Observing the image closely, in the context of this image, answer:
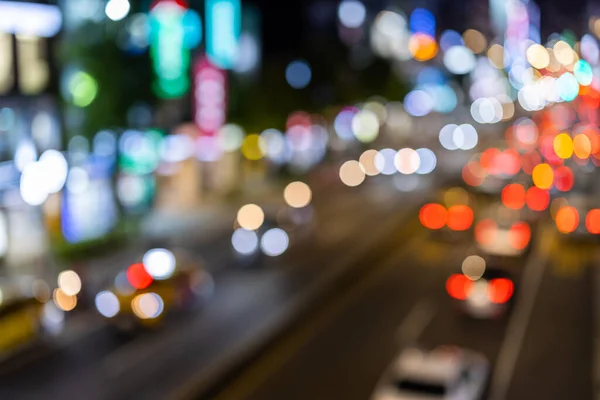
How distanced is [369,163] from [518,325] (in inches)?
1424

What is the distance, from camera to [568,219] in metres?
24.9

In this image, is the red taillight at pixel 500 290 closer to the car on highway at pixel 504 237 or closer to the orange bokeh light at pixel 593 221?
the orange bokeh light at pixel 593 221

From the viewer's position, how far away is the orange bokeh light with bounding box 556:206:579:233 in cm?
2423

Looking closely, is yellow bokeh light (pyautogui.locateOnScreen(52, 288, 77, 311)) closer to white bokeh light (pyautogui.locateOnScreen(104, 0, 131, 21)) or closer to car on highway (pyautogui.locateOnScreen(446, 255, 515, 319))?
car on highway (pyautogui.locateOnScreen(446, 255, 515, 319))

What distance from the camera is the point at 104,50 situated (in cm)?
2655

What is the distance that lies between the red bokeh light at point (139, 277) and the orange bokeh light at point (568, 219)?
11690 millimetres

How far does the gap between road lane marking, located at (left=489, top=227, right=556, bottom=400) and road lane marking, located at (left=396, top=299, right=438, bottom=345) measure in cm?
181

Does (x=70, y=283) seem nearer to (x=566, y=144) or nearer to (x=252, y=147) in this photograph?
(x=566, y=144)

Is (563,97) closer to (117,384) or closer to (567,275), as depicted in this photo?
(117,384)

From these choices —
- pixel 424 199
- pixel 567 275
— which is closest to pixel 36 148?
pixel 567 275

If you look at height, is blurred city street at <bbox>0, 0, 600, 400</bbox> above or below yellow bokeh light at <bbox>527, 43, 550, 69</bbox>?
below

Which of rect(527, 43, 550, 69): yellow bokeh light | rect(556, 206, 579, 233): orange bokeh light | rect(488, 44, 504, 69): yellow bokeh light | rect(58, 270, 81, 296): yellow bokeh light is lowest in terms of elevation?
rect(58, 270, 81, 296): yellow bokeh light

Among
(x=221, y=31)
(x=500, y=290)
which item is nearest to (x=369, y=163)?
(x=221, y=31)

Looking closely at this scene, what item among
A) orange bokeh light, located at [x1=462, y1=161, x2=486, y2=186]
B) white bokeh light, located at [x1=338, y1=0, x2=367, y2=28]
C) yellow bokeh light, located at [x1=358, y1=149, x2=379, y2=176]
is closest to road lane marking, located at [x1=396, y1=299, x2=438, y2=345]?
orange bokeh light, located at [x1=462, y1=161, x2=486, y2=186]
